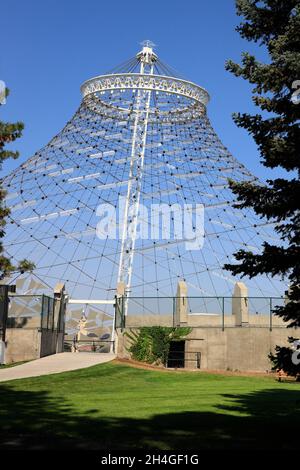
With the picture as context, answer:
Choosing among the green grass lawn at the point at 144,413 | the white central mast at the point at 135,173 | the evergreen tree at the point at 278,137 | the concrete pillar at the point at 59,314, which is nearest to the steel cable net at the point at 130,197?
the white central mast at the point at 135,173

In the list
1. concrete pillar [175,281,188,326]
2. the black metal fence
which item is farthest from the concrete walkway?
concrete pillar [175,281,188,326]

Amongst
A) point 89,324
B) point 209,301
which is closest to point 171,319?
point 209,301

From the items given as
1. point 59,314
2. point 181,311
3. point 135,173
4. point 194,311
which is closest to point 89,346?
point 59,314

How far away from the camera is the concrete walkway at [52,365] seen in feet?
78.8

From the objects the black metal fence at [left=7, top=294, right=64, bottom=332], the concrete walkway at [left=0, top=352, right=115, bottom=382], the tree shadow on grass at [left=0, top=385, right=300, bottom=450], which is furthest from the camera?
the black metal fence at [left=7, top=294, right=64, bottom=332]

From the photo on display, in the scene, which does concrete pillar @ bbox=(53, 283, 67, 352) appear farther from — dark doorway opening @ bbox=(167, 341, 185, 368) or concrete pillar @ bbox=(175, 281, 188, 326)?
concrete pillar @ bbox=(175, 281, 188, 326)

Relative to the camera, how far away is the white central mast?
172 ft

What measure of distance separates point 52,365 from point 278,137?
19.4 m

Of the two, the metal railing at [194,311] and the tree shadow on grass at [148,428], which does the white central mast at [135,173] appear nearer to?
the metal railing at [194,311]

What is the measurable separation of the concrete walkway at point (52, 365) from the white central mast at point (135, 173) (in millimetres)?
11296

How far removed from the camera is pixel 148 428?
1091 cm

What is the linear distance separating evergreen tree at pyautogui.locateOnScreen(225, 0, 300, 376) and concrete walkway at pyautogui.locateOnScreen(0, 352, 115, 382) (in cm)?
1438

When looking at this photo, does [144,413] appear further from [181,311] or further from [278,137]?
[181,311]
